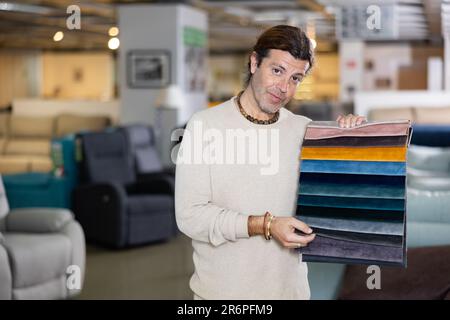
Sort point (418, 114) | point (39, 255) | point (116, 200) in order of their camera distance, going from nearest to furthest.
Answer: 1. point (39, 255)
2. point (116, 200)
3. point (418, 114)

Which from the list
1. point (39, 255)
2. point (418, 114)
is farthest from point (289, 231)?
point (418, 114)

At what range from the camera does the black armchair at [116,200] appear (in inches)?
274

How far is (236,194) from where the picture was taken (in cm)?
192

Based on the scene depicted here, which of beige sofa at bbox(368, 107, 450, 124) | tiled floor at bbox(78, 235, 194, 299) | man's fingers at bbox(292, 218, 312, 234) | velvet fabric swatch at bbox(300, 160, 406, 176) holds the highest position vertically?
velvet fabric swatch at bbox(300, 160, 406, 176)

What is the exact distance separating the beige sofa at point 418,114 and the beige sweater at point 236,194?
9704 millimetres

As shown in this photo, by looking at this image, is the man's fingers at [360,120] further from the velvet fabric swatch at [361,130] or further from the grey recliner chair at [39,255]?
the grey recliner chair at [39,255]

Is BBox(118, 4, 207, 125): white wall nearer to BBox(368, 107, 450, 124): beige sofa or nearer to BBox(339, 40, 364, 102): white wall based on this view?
BBox(368, 107, 450, 124): beige sofa

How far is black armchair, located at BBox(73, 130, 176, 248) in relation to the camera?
22.9ft

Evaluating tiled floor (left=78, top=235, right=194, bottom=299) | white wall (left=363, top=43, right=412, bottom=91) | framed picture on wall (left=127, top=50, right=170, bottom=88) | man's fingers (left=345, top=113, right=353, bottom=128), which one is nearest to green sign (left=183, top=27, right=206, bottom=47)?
framed picture on wall (left=127, top=50, right=170, bottom=88)

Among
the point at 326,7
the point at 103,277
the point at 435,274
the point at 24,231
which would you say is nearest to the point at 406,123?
the point at 435,274

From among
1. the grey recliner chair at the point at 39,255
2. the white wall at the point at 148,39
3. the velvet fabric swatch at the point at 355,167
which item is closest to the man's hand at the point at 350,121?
the velvet fabric swatch at the point at 355,167

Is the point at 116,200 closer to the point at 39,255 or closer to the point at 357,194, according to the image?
the point at 39,255

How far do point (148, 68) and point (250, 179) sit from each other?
9.36 m
